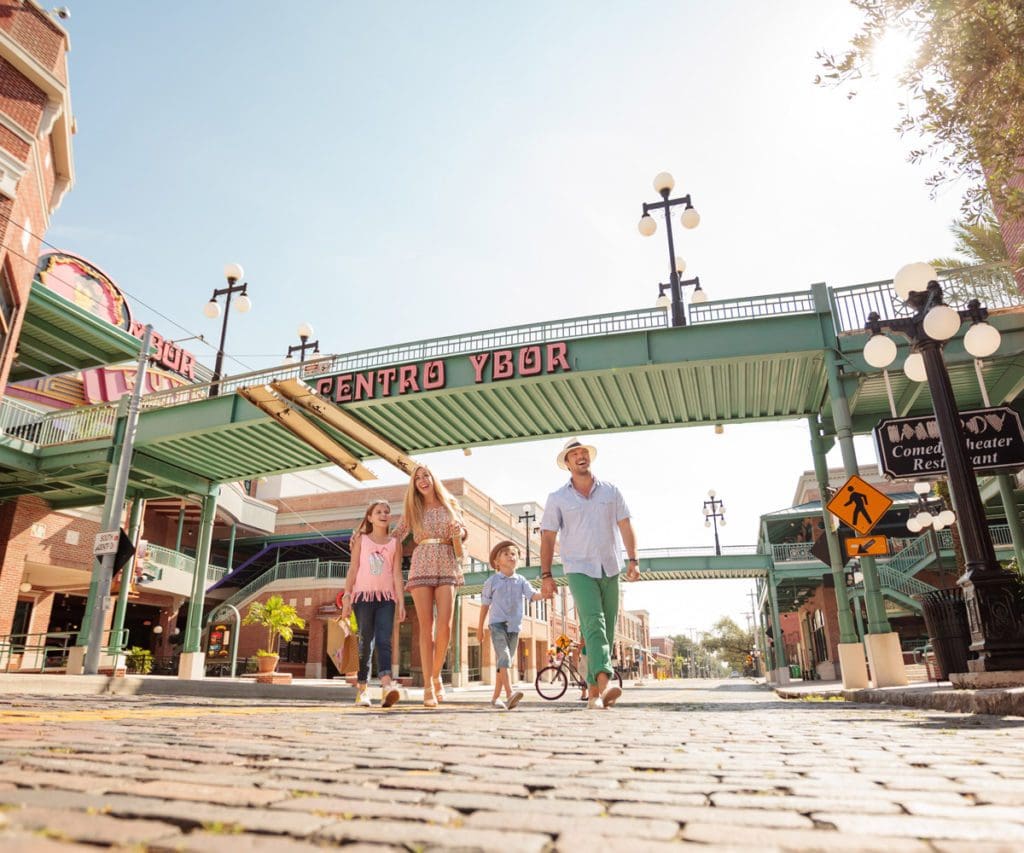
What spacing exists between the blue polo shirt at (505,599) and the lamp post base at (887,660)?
5.51 m

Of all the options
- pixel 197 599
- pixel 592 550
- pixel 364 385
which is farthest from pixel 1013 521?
pixel 197 599

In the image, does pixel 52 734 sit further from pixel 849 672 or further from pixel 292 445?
pixel 292 445

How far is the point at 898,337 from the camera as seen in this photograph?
11.8m

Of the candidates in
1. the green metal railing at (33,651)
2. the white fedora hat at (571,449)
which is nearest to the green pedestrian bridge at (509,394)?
the green metal railing at (33,651)

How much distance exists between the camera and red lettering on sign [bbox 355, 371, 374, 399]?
1374 cm

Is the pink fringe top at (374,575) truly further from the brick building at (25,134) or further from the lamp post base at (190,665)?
the lamp post base at (190,665)

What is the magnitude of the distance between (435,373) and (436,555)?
731 centimetres

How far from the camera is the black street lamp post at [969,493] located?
5.66m

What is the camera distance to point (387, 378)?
13656 millimetres

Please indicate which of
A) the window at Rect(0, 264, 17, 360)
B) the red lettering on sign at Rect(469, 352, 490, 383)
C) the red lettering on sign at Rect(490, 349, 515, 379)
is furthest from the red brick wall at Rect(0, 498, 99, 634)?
the red lettering on sign at Rect(490, 349, 515, 379)

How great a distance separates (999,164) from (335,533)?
30720 mm

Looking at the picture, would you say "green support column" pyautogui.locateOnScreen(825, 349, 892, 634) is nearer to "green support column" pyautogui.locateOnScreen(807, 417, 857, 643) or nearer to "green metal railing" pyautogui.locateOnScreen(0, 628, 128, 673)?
"green support column" pyautogui.locateOnScreen(807, 417, 857, 643)

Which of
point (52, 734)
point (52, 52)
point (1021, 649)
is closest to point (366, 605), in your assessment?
point (52, 734)

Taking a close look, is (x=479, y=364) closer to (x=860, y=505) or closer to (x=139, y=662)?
(x=860, y=505)
